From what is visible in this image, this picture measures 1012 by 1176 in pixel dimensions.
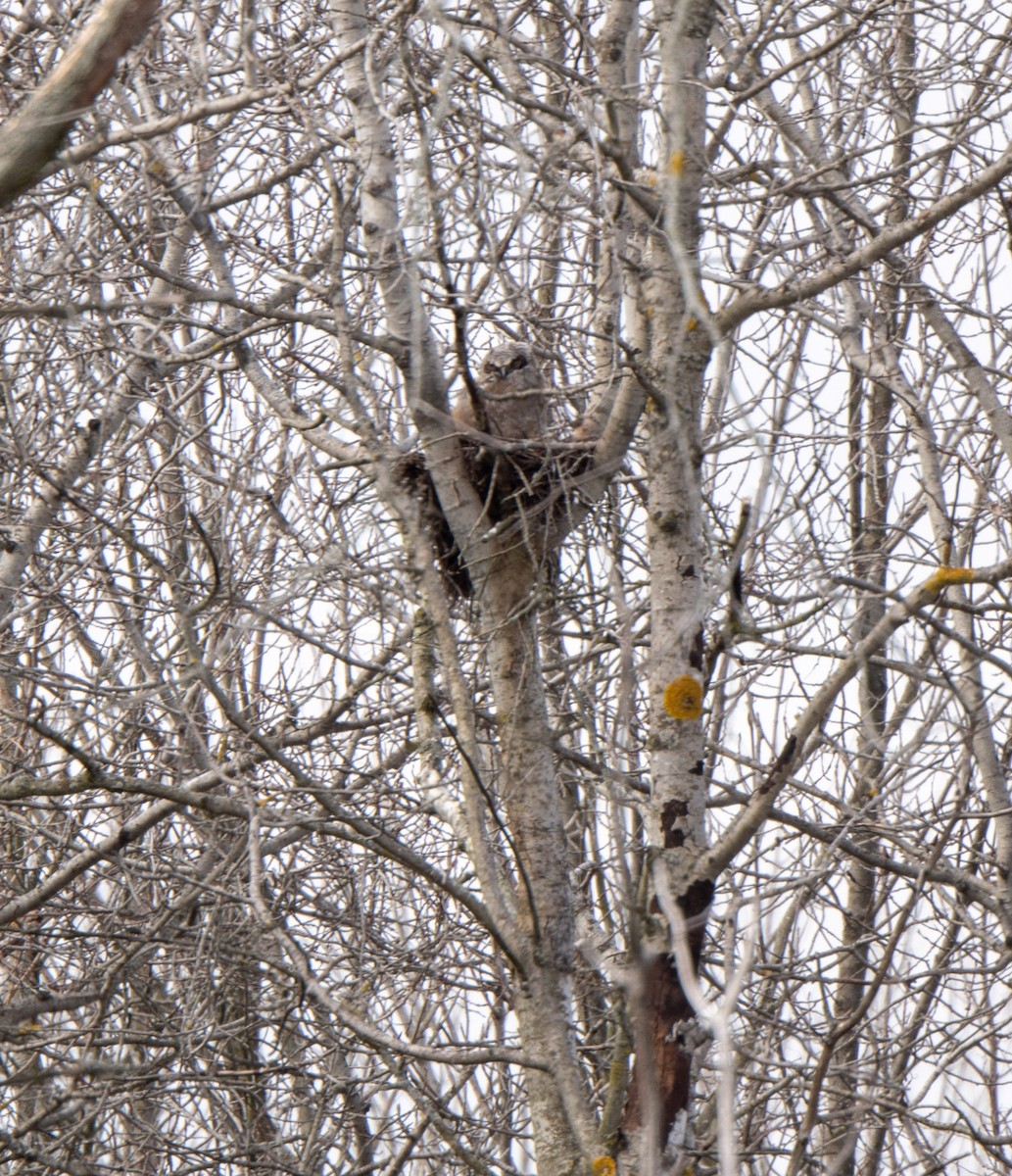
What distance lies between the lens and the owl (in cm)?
Answer: 491

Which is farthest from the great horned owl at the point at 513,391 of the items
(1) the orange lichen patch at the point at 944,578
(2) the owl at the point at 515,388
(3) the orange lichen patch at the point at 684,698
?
(1) the orange lichen patch at the point at 944,578

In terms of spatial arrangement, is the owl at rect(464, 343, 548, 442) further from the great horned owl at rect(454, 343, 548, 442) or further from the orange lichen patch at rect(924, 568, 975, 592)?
the orange lichen patch at rect(924, 568, 975, 592)

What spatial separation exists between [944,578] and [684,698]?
795 millimetres

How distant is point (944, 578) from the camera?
10.3 feet

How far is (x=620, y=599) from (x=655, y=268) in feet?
5.66

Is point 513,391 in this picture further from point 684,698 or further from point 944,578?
point 944,578

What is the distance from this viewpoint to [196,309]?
281 inches

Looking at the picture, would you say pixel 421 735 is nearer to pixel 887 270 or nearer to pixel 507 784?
pixel 507 784

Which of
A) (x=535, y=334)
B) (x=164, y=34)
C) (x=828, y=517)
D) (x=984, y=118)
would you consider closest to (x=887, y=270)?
(x=828, y=517)

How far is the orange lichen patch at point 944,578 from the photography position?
3.07 meters

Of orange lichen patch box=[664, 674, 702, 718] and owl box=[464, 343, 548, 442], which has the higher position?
owl box=[464, 343, 548, 442]

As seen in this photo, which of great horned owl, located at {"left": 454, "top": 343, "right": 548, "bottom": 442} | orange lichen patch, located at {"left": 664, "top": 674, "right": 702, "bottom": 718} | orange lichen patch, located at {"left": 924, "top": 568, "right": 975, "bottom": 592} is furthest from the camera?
great horned owl, located at {"left": 454, "top": 343, "right": 548, "bottom": 442}

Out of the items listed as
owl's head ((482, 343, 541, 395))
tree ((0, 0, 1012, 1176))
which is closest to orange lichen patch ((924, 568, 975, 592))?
tree ((0, 0, 1012, 1176))

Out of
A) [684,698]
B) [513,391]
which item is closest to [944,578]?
Answer: [684,698]
